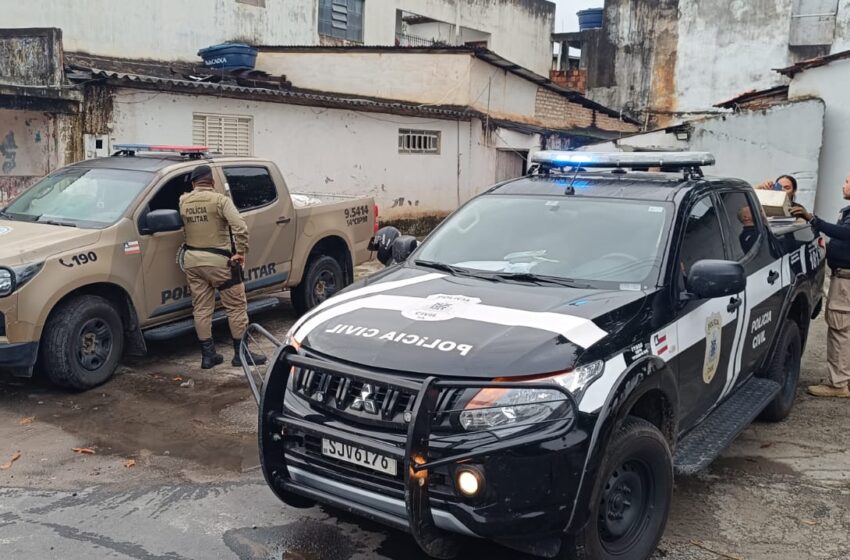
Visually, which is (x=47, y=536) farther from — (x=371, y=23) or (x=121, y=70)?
(x=371, y=23)

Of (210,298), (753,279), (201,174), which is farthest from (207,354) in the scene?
(753,279)

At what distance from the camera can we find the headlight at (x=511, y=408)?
10.3 feet

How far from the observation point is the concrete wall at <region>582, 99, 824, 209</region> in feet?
40.6

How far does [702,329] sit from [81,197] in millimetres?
5229

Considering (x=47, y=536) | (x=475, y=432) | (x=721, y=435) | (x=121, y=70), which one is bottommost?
(x=47, y=536)

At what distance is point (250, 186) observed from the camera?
7883mm

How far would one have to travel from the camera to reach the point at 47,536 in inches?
157

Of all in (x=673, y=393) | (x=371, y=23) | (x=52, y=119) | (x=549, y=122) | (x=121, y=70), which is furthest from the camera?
(x=371, y=23)

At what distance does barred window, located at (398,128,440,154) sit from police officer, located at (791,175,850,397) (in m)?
11.1

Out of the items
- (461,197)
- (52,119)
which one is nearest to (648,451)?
(52,119)

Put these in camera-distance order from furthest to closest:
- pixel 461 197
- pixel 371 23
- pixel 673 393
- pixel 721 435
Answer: pixel 371 23 → pixel 461 197 → pixel 721 435 → pixel 673 393

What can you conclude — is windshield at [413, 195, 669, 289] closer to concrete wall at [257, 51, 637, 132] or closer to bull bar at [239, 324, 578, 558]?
bull bar at [239, 324, 578, 558]

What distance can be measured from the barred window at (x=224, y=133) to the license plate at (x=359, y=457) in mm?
9946

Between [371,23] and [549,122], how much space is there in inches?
261
